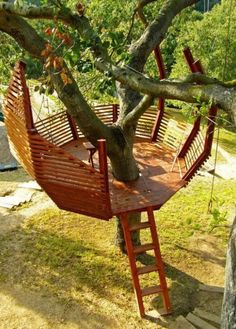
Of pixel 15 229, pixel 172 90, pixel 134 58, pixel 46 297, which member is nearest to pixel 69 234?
pixel 15 229

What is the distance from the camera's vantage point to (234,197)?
12000mm

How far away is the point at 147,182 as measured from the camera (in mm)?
8781

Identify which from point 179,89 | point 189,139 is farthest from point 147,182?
point 179,89

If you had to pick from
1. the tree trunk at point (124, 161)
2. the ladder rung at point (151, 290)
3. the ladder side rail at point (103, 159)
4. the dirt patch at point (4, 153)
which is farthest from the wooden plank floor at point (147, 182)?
the dirt patch at point (4, 153)

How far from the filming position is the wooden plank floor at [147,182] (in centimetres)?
794

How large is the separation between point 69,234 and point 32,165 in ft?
12.3

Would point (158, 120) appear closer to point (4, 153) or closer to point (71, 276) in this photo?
point (71, 276)

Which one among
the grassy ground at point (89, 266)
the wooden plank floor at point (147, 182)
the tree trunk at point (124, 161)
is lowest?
the grassy ground at point (89, 266)

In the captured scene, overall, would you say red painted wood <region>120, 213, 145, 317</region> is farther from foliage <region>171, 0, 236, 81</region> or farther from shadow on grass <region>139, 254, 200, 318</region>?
foliage <region>171, 0, 236, 81</region>

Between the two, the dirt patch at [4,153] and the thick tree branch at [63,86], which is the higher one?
the thick tree branch at [63,86]

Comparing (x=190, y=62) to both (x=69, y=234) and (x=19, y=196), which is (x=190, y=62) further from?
(x=19, y=196)

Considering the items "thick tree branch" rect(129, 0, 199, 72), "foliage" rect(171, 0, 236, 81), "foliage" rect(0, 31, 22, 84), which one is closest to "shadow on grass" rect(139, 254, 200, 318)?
"thick tree branch" rect(129, 0, 199, 72)

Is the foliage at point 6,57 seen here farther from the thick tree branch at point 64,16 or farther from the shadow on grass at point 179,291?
the shadow on grass at point 179,291

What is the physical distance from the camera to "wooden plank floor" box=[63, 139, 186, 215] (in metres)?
7.94
